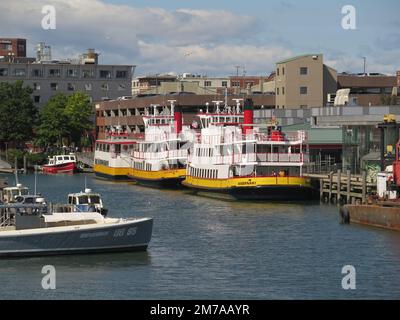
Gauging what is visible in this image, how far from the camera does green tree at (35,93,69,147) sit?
15988cm

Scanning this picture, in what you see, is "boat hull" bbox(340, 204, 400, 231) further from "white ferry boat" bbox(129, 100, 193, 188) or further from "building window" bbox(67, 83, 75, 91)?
"building window" bbox(67, 83, 75, 91)

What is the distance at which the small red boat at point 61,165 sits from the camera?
13688 centimetres

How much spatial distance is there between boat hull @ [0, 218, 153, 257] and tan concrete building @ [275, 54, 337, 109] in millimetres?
85615

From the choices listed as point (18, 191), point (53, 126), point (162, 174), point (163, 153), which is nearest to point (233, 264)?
point (18, 191)

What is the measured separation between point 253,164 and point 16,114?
82960mm

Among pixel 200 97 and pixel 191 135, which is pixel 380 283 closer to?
pixel 191 135

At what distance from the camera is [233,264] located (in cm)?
5066

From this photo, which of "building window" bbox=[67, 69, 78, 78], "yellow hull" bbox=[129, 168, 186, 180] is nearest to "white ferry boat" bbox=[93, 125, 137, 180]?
"yellow hull" bbox=[129, 168, 186, 180]

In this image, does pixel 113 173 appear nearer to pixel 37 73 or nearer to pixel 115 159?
pixel 115 159

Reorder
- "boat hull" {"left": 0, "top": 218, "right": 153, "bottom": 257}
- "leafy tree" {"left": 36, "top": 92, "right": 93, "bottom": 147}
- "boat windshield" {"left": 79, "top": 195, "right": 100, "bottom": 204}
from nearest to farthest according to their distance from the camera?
1. "boat hull" {"left": 0, "top": 218, "right": 153, "bottom": 257}
2. "boat windshield" {"left": 79, "top": 195, "right": 100, "bottom": 204}
3. "leafy tree" {"left": 36, "top": 92, "right": 93, "bottom": 147}

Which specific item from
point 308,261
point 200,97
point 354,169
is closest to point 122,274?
point 308,261

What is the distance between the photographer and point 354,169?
88.1m

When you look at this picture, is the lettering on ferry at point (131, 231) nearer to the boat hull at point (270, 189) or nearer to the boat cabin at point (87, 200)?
the boat cabin at point (87, 200)

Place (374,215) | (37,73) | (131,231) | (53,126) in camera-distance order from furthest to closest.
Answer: (37,73) < (53,126) < (374,215) < (131,231)
